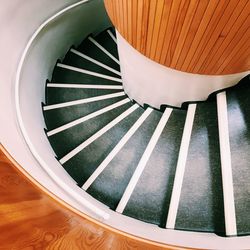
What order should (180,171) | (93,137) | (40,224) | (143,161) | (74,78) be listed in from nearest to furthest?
(40,224)
(180,171)
(143,161)
(93,137)
(74,78)

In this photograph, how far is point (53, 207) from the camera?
1.42 metres

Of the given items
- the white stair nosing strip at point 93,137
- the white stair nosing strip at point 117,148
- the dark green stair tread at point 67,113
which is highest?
the dark green stair tread at point 67,113

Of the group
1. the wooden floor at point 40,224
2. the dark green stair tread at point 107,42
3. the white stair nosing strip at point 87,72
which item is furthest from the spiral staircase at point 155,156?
the dark green stair tread at point 107,42

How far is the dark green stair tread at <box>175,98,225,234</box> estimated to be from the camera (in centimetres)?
199

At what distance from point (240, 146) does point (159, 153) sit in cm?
73

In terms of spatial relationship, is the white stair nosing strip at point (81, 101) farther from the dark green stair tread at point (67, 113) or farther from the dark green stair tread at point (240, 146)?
the dark green stair tread at point (240, 146)

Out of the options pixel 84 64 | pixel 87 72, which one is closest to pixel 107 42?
pixel 84 64

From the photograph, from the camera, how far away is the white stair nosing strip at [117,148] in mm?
2541

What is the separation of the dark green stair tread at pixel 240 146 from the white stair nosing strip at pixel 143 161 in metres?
0.65

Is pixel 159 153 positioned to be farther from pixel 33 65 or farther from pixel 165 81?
pixel 33 65

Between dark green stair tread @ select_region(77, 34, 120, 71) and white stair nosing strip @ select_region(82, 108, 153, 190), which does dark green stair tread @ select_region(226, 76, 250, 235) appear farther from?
dark green stair tread @ select_region(77, 34, 120, 71)

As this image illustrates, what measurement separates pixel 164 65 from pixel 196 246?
4.30 feet

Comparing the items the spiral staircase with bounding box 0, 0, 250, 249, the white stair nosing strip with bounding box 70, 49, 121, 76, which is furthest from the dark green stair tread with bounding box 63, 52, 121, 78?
the spiral staircase with bounding box 0, 0, 250, 249

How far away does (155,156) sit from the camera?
249 cm
